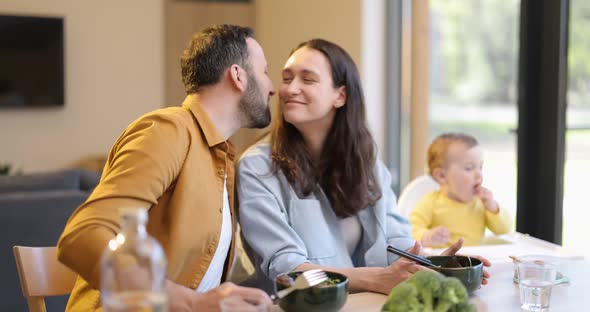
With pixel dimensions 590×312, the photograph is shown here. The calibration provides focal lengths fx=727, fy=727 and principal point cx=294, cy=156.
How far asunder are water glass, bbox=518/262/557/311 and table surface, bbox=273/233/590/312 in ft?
0.08

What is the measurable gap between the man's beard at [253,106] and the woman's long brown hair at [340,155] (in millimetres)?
139

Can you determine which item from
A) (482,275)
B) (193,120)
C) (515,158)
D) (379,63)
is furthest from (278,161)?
(379,63)

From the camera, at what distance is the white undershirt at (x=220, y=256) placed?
5.82 ft

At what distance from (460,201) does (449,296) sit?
1462 millimetres

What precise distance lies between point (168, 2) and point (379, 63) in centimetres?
272

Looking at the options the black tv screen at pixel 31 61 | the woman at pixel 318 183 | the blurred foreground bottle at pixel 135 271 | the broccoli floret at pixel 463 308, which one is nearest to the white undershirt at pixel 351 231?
the woman at pixel 318 183

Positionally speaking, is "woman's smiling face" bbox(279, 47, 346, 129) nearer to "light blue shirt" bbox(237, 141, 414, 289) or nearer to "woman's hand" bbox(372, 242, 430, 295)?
"light blue shirt" bbox(237, 141, 414, 289)

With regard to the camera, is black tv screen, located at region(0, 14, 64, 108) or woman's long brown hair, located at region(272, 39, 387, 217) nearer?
woman's long brown hair, located at region(272, 39, 387, 217)

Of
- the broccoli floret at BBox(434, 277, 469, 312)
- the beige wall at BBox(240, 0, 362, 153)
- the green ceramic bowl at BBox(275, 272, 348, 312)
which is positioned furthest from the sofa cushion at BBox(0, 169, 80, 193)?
the broccoli floret at BBox(434, 277, 469, 312)

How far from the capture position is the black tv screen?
5.86m

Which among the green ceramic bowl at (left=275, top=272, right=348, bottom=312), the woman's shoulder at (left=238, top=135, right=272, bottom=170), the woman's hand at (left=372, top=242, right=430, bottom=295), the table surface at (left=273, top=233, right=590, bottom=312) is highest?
the woman's shoulder at (left=238, top=135, right=272, bottom=170)

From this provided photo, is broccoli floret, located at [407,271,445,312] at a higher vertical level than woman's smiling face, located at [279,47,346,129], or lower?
lower

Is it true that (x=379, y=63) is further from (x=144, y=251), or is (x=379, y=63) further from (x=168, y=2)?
(x=144, y=251)

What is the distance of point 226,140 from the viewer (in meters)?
1.93
